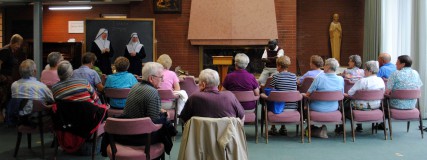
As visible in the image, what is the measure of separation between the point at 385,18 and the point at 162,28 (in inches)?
210

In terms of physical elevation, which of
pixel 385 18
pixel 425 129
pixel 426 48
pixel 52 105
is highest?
pixel 385 18

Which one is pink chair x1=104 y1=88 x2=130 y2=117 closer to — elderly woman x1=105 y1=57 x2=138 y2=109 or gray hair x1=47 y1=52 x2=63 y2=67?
elderly woman x1=105 y1=57 x2=138 y2=109

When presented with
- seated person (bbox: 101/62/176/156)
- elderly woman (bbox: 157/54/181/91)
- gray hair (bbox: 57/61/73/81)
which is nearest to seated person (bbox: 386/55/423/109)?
elderly woman (bbox: 157/54/181/91)

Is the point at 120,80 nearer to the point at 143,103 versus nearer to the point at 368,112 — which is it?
the point at 143,103

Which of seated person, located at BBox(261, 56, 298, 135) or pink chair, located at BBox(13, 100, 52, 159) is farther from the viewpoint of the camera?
seated person, located at BBox(261, 56, 298, 135)

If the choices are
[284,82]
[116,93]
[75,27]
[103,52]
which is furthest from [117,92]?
[75,27]

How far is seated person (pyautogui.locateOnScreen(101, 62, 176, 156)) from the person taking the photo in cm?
413

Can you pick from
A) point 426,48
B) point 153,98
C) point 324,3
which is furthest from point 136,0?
point 153,98

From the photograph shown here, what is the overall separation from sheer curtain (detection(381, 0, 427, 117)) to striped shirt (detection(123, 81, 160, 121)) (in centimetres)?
593

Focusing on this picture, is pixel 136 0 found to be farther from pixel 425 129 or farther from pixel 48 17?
pixel 425 129

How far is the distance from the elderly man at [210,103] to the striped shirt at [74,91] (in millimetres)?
1415

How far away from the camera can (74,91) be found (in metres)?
5.10

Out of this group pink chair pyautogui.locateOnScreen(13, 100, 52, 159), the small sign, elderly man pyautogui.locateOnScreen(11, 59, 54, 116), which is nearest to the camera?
pink chair pyautogui.locateOnScreen(13, 100, 52, 159)

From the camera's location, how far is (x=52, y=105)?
5223mm
